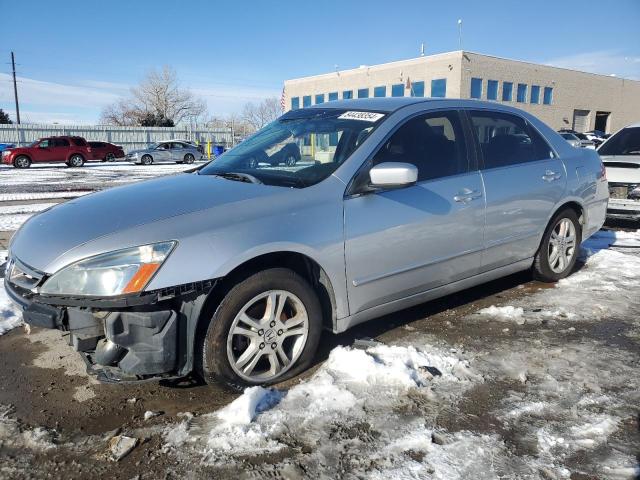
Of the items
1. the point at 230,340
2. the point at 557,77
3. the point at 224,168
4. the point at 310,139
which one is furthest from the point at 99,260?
the point at 557,77

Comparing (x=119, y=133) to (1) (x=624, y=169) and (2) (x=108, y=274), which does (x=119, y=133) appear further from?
(2) (x=108, y=274)

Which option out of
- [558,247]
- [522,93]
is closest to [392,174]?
[558,247]

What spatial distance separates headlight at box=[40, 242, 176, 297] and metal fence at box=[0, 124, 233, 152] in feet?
136

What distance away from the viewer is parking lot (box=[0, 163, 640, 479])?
2398mm

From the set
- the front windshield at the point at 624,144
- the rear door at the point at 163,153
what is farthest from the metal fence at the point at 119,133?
the front windshield at the point at 624,144

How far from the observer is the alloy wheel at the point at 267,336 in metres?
2.96

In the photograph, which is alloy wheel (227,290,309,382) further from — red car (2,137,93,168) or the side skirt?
red car (2,137,93,168)

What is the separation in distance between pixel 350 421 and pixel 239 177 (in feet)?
5.72

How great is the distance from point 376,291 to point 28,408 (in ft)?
6.99

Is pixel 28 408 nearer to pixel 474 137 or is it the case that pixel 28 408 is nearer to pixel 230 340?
pixel 230 340

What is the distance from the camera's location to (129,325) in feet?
8.70

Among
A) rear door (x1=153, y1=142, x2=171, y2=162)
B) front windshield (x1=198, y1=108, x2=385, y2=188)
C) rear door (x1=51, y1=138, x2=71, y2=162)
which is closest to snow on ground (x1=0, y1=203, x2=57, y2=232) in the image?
front windshield (x1=198, y1=108, x2=385, y2=188)

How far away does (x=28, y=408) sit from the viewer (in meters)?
2.92

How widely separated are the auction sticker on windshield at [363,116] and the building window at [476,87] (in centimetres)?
3848
